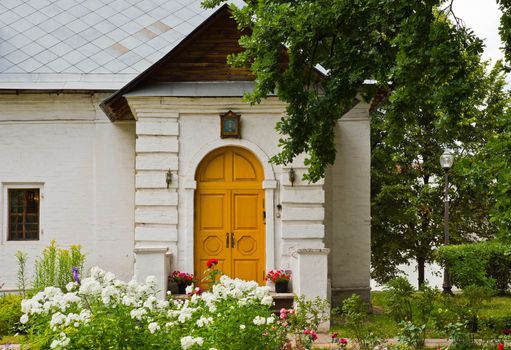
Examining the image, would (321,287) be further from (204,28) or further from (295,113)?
(204,28)

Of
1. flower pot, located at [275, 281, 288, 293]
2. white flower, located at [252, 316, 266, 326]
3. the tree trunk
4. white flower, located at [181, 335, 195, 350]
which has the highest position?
white flower, located at [252, 316, 266, 326]

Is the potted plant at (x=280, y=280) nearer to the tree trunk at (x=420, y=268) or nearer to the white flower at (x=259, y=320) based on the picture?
the white flower at (x=259, y=320)

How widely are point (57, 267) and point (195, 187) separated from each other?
10.2 ft

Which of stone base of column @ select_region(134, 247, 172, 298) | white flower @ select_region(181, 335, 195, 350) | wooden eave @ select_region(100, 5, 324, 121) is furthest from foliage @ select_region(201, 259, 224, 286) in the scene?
wooden eave @ select_region(100, 5, 324, 121)

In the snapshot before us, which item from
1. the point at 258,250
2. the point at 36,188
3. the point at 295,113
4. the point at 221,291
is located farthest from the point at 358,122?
the point at 221,291

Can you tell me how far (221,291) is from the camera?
6.77 m

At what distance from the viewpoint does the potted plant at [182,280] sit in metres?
11.6

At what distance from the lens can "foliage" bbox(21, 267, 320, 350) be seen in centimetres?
556

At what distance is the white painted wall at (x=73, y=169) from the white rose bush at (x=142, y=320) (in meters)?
7.18

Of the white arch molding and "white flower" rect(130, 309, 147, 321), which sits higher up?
the white arch molding

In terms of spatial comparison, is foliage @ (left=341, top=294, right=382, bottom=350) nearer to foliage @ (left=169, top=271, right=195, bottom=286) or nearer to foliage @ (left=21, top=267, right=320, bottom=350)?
foliage @ (left=21, top=267, right=320, bottom=350)

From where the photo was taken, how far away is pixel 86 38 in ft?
49.6

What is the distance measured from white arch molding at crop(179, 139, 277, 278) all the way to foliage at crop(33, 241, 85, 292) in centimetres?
217

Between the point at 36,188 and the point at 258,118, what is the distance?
5075 mm
